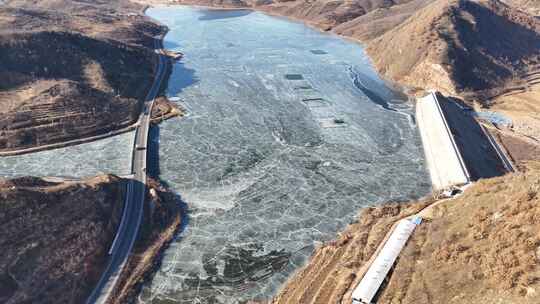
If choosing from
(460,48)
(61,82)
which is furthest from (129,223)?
(460,48)

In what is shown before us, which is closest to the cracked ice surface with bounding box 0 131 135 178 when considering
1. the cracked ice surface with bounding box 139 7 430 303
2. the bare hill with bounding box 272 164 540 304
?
the cracked ice surface with bounding box 139 7 430 303

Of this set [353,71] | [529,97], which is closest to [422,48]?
[353,71]

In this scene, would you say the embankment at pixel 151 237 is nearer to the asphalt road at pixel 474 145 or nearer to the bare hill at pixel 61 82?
the bare hill at pixel 61 82

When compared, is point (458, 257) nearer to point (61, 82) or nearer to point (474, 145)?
point (474, 145)

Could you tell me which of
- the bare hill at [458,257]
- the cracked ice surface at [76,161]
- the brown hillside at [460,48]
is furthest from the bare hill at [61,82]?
the brown hillside at [460,48]

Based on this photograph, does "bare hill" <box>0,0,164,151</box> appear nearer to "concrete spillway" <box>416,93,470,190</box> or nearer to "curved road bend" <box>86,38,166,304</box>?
"curved road bend" <box>86,38,166,304</box>

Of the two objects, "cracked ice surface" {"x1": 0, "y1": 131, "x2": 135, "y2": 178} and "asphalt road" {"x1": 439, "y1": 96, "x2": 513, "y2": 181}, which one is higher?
"asphalt road" {"x1": 439, "y1": 96, "x2": 513, "y2": 181}

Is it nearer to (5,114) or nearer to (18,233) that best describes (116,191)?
(18,233)
